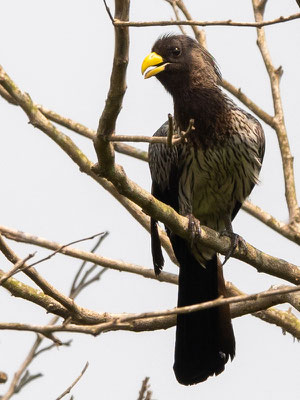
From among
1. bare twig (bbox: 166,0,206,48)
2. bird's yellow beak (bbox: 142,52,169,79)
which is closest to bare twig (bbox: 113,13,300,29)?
bird's yellow beak (bbox: 142,52,169,79)

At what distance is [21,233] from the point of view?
14.8 feet

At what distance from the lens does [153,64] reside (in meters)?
6.26

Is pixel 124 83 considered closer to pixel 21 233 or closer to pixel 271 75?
pixel 21 233

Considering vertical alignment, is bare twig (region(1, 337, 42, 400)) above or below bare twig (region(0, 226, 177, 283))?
below

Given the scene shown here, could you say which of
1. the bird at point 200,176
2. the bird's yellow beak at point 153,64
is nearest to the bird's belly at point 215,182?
the bird at point 200,176

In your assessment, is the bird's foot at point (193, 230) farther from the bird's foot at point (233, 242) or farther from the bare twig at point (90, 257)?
the bare twig at point (90, 257)

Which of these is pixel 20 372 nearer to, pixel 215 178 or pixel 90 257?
pixel 90 257

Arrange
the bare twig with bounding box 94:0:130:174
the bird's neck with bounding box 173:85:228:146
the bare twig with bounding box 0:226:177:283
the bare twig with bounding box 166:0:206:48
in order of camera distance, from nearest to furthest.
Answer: the bare twig with bounding box 94:0:130:174 < the bare twig with bounding box 0:226:177:283 < the bird's neck with bounding box 173:85:228:146 < the bare twig with bounding box 166:0:206:48

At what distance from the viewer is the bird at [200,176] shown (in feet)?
19.9

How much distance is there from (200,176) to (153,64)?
3.16ft

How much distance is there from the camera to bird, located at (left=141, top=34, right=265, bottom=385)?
6.07 meters

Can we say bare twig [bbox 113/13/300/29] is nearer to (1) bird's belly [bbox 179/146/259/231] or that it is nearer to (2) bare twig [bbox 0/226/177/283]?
(2) bare twig [bbox 0/226/177/283]

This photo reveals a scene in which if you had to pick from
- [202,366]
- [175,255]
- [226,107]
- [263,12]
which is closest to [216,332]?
[202,366]

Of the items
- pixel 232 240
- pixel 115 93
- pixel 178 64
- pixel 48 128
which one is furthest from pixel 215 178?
pixel 115 93
